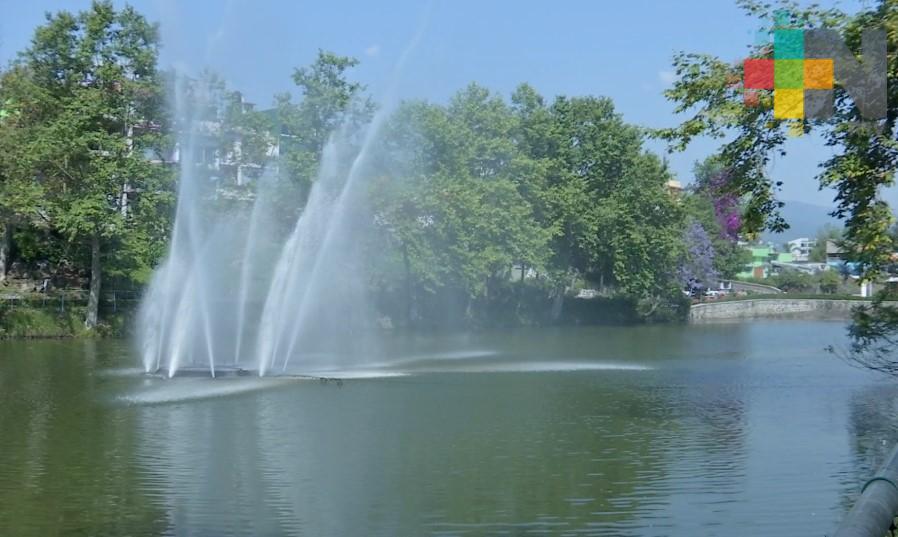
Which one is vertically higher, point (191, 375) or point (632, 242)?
point (632, 242)

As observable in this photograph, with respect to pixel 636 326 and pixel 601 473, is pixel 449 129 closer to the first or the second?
pixel 636 326

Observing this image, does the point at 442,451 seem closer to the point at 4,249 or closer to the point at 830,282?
the point at 4,249

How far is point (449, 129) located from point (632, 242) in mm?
20344

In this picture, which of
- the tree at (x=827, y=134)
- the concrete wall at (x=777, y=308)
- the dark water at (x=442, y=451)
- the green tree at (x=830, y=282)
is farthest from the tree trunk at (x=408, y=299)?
the green tree at (x=830, y=282)

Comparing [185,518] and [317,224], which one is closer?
[185,518]

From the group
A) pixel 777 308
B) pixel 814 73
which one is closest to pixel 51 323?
pixel 814 73

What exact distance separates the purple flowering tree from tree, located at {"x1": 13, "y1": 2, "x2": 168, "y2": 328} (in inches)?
2131

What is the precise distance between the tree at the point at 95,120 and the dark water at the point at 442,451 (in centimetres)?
1383

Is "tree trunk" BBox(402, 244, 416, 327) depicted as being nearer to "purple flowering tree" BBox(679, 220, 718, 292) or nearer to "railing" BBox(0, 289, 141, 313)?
"railing" BBox(0, 289, 141, 313)

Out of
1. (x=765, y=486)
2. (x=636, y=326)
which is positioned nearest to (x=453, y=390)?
(x=765, y=486)

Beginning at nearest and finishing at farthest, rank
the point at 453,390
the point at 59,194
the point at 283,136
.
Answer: the point at 453,390
the point at 59,194
the point at 283,136

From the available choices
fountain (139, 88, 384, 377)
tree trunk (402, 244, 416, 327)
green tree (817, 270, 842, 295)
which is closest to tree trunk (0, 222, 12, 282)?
fountain (139, 88, 384, 377)

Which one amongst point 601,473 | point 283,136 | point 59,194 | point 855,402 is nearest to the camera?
point 601,473

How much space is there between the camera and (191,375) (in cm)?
3216
